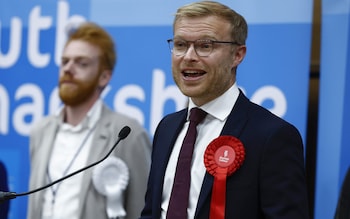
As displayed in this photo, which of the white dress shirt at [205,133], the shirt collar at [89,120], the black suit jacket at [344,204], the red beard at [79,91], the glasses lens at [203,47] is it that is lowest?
the black suit jacket at [344,204]

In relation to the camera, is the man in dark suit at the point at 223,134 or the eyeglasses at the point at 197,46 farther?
the eyeglasses at the point at 197,46

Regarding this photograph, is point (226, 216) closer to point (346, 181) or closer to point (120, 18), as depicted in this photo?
point (346, 181)

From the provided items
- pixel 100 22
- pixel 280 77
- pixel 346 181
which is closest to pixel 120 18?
pixel 100 22

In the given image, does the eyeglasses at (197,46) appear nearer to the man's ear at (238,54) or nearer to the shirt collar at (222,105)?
the man's ear at (238,54)

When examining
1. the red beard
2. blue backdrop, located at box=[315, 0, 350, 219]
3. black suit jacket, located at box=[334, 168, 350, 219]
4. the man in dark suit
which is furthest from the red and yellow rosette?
the red beard

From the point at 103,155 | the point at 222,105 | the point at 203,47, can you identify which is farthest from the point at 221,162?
the point at 103,155

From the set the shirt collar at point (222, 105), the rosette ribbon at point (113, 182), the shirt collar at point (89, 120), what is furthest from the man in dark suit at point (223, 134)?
the shirt collar at point (89, 120)

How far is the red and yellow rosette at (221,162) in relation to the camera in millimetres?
2328

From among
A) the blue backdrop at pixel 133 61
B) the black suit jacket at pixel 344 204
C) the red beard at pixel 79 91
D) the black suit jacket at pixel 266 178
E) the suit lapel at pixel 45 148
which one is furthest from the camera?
the red beard at pixel 79 91

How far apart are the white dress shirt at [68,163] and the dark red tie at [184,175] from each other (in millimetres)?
1616

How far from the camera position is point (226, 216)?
2328 millimetres

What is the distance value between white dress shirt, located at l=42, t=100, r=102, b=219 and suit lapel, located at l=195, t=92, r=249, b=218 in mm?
1750

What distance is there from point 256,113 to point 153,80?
6.09 ft

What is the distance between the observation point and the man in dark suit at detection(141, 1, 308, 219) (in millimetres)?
2303
